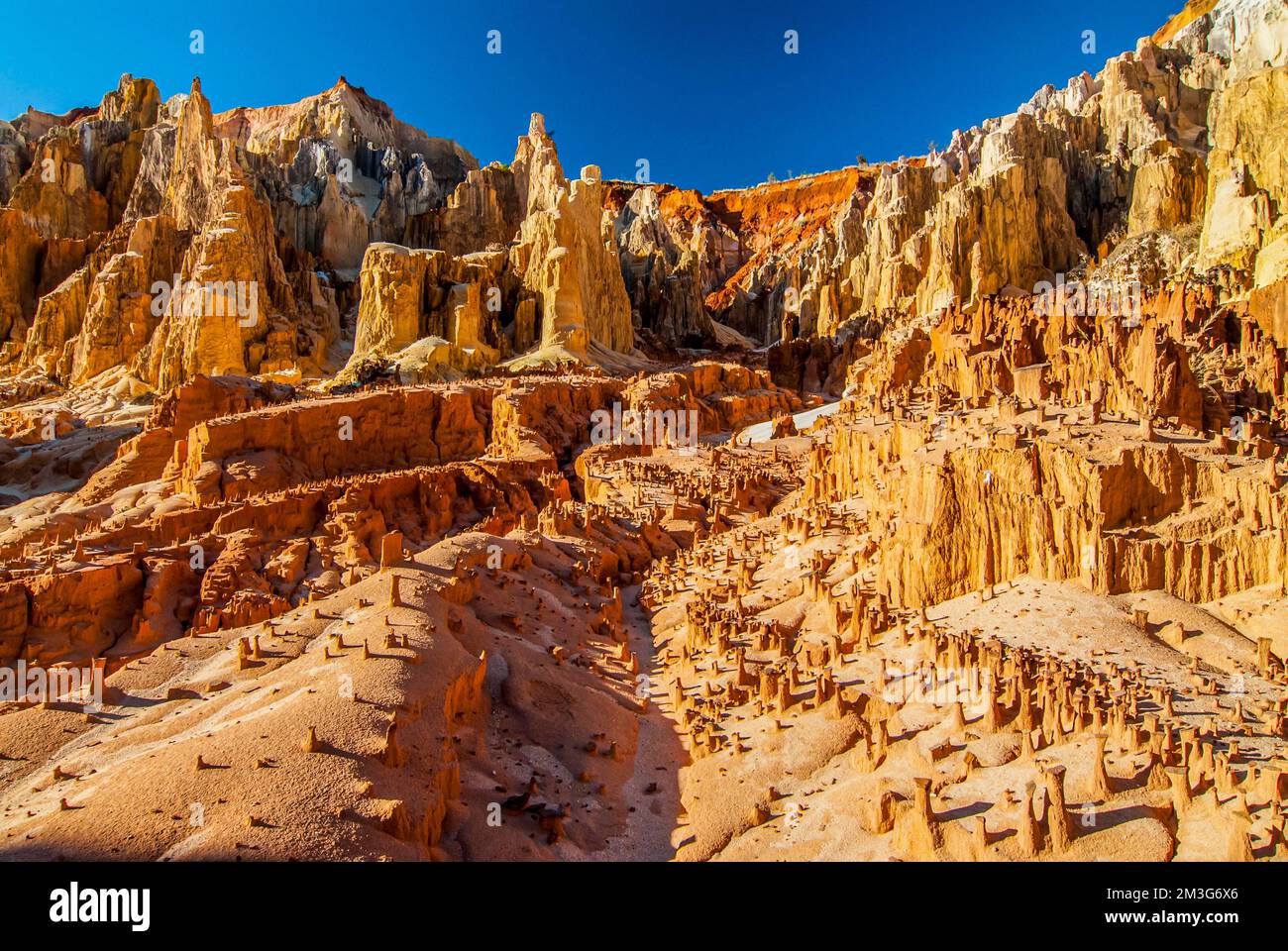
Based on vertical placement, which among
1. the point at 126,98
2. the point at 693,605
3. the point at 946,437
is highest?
the point at 126,98

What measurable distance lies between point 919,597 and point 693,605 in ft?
22.7

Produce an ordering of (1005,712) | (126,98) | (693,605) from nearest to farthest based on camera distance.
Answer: (1005,712)
(693,605)
(126,98)

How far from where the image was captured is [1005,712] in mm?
15359

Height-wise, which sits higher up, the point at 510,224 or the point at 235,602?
the point at 510,224

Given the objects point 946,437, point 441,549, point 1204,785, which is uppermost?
point 946,437

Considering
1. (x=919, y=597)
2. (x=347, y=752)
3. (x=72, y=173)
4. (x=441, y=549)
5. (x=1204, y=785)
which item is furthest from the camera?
(x=72, y=173)

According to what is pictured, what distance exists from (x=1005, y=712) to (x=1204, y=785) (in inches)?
136

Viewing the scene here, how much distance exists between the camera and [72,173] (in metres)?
95.4

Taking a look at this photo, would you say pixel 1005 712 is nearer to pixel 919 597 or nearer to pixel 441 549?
pixel 919 597
